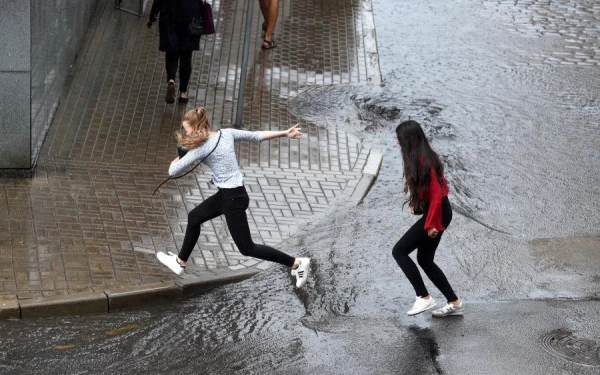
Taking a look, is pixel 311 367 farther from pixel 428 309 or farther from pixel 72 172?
pixel 72 172

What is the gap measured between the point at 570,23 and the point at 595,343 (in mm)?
10744

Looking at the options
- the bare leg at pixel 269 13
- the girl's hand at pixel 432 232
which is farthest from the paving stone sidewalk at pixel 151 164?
the girl's hand at pixel 432 232

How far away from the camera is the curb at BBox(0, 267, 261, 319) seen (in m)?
8.37

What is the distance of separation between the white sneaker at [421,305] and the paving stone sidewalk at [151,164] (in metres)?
1.64

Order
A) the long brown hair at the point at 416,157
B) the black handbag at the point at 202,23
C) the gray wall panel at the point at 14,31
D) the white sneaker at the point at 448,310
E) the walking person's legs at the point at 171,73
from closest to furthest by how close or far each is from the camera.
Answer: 1. the long brown hair at the point at 416,157
2. the white sneaker at the point at 448,310
3. the gray wall panel at the point at 14,31
4. the black handbag at the point at 202,23
5. the walking person's legs at the point at 171,73

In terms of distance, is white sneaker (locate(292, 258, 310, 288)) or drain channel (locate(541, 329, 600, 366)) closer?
drain channel (locate(541, 329, 600, 366))

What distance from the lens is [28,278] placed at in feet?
29.0

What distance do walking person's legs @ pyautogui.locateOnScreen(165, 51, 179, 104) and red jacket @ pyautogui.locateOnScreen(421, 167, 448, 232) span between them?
5.86 metres

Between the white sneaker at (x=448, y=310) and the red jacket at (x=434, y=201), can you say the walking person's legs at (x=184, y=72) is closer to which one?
the red jacket at (x=434, y=201)

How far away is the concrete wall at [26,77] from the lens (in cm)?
1073

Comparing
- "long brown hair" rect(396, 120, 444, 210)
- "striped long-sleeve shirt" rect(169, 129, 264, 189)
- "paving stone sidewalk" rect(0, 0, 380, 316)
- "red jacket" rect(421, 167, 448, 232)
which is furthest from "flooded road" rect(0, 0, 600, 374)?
"long brown hair" rect(396, 120, 444, 210)

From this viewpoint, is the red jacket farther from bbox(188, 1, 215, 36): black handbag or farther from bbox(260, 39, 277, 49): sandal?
bbox(260, 39, 277, 49): sandal

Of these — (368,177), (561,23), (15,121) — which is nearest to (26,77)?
(15,121)

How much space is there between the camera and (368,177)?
11820mm
